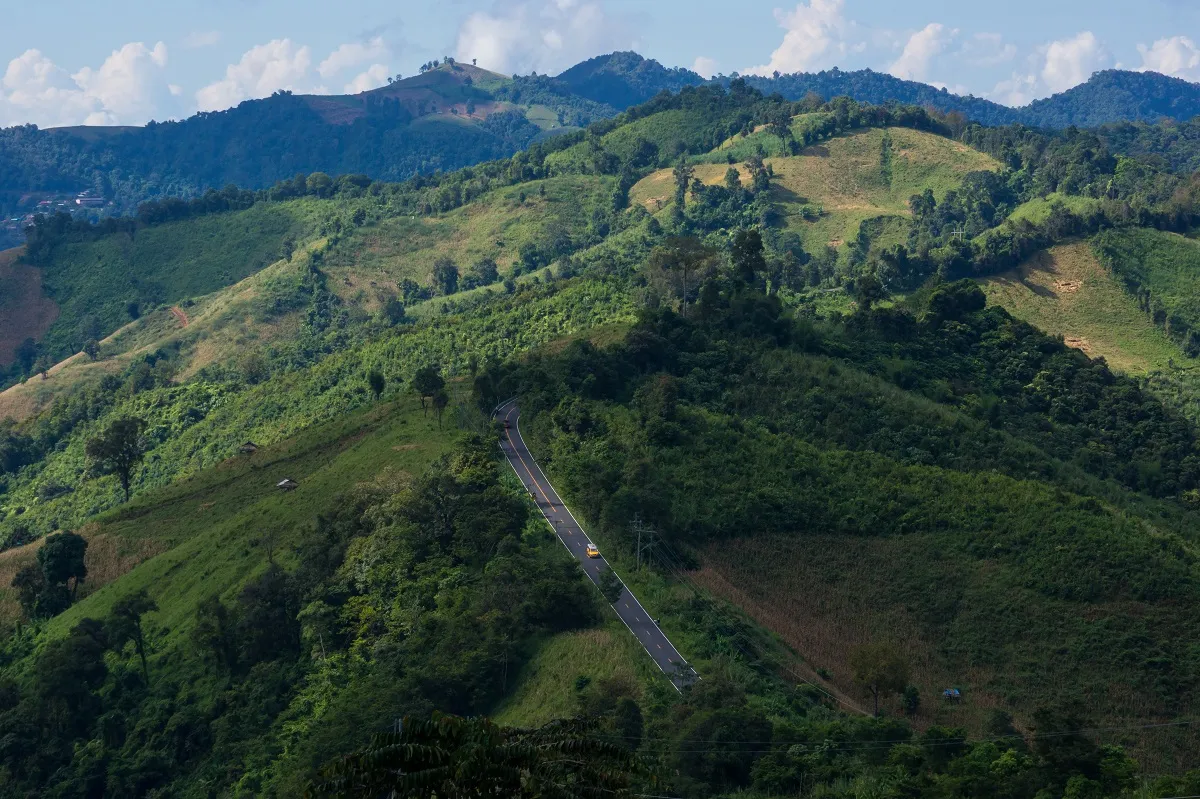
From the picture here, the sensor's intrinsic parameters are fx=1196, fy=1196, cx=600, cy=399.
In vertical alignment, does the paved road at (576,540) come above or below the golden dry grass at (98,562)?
above

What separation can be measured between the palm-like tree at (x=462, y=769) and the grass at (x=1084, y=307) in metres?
106

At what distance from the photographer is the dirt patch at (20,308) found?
17500 centimetres

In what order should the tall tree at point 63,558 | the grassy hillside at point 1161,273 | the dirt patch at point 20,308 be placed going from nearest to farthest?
1. the tall tree at point 63,558
2. the grassy hillside at point 1161,273
3. the dirt patch at point 20,308

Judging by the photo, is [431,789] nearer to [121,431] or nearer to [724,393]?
[724,393]

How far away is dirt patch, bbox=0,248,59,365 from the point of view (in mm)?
175000

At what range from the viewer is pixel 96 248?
→ 189250 mm

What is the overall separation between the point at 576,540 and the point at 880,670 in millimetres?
18957

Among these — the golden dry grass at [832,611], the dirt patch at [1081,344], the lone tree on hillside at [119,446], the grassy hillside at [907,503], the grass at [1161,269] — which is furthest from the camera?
the grass at [1161,269]

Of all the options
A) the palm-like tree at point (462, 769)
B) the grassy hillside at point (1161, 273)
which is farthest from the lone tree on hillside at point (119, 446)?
the grassy hillside at point (1161, 273)

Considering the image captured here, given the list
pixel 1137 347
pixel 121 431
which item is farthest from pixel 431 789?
pixel 1137 347

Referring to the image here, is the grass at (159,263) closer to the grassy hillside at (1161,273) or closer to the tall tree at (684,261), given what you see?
the tall tree at (684,261)

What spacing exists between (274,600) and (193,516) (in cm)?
2234

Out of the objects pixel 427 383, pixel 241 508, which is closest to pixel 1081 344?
pixel 427 383

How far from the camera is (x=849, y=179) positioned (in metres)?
171
